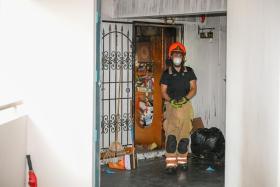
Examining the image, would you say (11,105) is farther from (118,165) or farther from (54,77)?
(118,165)

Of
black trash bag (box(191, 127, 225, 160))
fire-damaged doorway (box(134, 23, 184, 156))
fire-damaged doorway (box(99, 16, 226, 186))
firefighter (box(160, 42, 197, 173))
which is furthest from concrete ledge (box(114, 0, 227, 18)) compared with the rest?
black trash bag (box(191, 127, 225, 160))

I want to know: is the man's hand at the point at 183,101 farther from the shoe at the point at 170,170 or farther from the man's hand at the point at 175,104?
the shoe at the point at 170,170

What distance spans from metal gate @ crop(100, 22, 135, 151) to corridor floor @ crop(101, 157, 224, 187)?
56cm

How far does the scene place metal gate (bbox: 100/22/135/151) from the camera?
6.21m

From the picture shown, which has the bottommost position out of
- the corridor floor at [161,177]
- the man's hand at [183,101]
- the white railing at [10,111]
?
the corridor floor at [161,177]

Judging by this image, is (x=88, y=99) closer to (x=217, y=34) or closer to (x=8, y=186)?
(x=8, y=186)

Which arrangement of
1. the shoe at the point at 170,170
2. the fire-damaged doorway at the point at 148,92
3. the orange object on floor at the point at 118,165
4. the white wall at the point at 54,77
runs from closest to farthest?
the white wall at the point at 54,77 → the shoe at the point at 170,170 → the orange object on floor at the point at 118,165 → the fire-damaged doorway at the point at 148,92

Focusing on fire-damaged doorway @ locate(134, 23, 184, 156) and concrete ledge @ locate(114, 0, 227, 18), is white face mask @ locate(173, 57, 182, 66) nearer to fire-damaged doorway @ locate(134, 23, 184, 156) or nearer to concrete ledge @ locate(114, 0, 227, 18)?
concrete ledge @ locate(114, 0, 227, 18)

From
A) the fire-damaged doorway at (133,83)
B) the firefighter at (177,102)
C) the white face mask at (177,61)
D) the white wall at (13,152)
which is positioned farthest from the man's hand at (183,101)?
the white wall at (13,152)

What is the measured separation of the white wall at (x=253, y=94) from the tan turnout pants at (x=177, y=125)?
1626 millimetres

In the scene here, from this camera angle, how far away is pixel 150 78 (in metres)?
6.64

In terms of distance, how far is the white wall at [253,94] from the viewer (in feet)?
11.0

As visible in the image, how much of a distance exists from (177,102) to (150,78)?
0.98 m

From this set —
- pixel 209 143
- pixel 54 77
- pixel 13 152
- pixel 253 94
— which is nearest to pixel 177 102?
pixel 209 143
